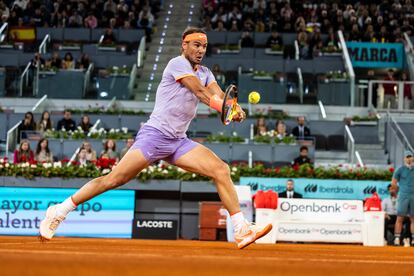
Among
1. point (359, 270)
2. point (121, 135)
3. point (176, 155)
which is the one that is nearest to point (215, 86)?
point (176, 155)

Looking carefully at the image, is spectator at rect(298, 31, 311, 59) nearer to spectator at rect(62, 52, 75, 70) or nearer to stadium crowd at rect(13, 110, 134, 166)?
spectator at rect(62, 52, 75, 70)

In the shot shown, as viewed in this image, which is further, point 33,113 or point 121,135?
point 33,113

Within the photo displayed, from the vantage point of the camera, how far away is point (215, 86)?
26.0 ft

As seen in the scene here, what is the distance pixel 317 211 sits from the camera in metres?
17.4

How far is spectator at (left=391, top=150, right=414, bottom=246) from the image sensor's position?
1725 centimetres

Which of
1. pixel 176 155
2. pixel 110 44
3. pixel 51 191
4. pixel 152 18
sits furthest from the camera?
pixel 152 18

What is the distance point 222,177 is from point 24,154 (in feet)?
39.5

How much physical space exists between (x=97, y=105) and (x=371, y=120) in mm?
7500

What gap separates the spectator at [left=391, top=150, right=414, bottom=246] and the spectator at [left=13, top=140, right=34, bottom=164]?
7455mm

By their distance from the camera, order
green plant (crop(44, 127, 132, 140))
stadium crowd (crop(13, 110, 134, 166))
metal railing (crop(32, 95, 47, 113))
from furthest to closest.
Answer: metal railing (crop(32, 95, 47, 113))
green plant (crop(44, 127, 132, 140))
stadium crowd (crop(13, 110, 134, 166))

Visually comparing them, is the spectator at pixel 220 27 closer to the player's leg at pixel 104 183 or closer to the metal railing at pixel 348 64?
the metal railing at pixel 348 64

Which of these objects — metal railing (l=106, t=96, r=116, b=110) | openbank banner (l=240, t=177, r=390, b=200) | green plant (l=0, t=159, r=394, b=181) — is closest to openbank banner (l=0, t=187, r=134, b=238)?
green plant (l=0, t=159, r=394, b=181)

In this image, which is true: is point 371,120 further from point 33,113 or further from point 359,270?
point 359,270

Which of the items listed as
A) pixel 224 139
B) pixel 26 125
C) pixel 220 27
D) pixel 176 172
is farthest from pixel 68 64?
pixel 176 172
